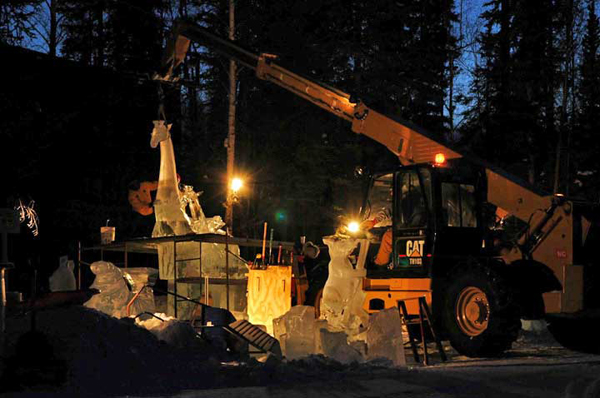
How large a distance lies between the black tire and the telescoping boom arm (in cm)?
273

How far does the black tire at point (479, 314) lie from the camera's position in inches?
426

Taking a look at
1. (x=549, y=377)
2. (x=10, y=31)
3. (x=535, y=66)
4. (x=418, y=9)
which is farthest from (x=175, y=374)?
(x=535, y=66)

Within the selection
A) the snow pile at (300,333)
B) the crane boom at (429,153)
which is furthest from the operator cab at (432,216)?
the snow pile at (300,333)

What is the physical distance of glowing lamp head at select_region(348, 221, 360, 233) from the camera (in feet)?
45.0

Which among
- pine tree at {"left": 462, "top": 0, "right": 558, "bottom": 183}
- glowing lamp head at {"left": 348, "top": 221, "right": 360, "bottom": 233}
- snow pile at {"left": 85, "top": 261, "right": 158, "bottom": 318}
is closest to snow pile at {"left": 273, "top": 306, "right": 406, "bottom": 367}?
glowing lamp head at {"left": 348, "top": 221, "right": 360, "bottom": 233}

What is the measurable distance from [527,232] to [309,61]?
15.4m

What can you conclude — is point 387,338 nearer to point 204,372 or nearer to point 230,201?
point 204,372

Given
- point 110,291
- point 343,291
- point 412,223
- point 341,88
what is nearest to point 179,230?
point 110,291

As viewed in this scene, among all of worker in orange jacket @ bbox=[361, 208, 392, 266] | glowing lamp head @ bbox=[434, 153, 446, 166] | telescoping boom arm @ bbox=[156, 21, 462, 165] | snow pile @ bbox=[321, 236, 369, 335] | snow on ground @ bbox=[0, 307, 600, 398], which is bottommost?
snow on ground @ bbox=[0, 307, 600, 398]

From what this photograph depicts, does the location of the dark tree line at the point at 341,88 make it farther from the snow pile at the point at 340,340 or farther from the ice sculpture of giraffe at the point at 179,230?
the snow pile at the point at 340,340

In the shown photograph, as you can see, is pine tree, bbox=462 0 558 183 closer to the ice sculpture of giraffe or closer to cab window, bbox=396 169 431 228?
the ice sculpture of giraffe

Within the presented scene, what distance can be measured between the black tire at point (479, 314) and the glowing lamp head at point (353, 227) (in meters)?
2.45

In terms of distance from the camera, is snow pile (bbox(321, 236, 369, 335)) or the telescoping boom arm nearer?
snow pile (bbox(321, 236, 369, 335))

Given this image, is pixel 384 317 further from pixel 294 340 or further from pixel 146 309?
pixel 146 309
